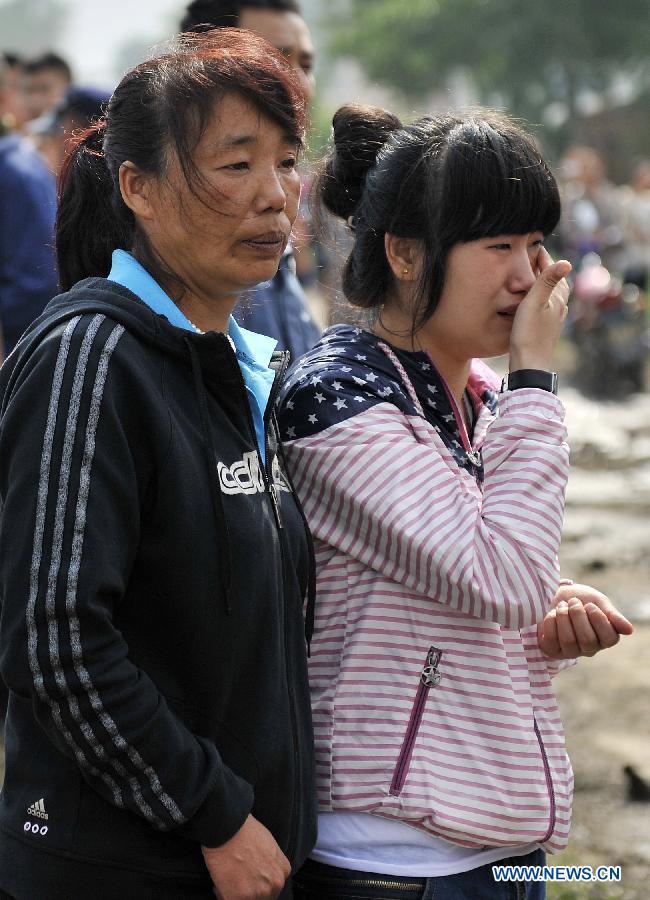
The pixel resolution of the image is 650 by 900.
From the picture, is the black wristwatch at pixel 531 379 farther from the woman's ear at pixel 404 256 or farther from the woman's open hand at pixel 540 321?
the woman's ear at pixel 404 256

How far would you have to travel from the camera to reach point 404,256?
6.65 ft

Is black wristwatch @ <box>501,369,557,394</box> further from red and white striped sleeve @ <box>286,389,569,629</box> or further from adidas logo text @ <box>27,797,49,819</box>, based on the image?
adidas logo text @ <box>27,797,49,819</box>

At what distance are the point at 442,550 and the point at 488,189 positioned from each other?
0.58 metres

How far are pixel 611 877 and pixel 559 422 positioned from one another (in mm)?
1809

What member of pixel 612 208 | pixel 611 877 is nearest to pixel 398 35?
pixel 612 208

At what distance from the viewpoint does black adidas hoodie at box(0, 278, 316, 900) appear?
1.45 meters

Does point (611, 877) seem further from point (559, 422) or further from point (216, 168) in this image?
point (216, 168)

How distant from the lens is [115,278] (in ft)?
5.38

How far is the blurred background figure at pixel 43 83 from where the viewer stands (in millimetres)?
7672

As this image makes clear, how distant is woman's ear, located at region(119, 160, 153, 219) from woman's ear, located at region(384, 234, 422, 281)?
495 mm

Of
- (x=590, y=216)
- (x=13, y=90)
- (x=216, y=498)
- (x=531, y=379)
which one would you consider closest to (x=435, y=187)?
(x=531, y=379)

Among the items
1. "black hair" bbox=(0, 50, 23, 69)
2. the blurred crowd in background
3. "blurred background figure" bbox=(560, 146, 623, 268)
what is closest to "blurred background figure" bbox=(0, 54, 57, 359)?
the blurred crowd in background

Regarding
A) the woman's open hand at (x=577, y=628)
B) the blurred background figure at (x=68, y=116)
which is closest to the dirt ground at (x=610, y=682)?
the woman's open hand at (x=577, y=628)

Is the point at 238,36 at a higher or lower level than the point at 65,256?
higher
